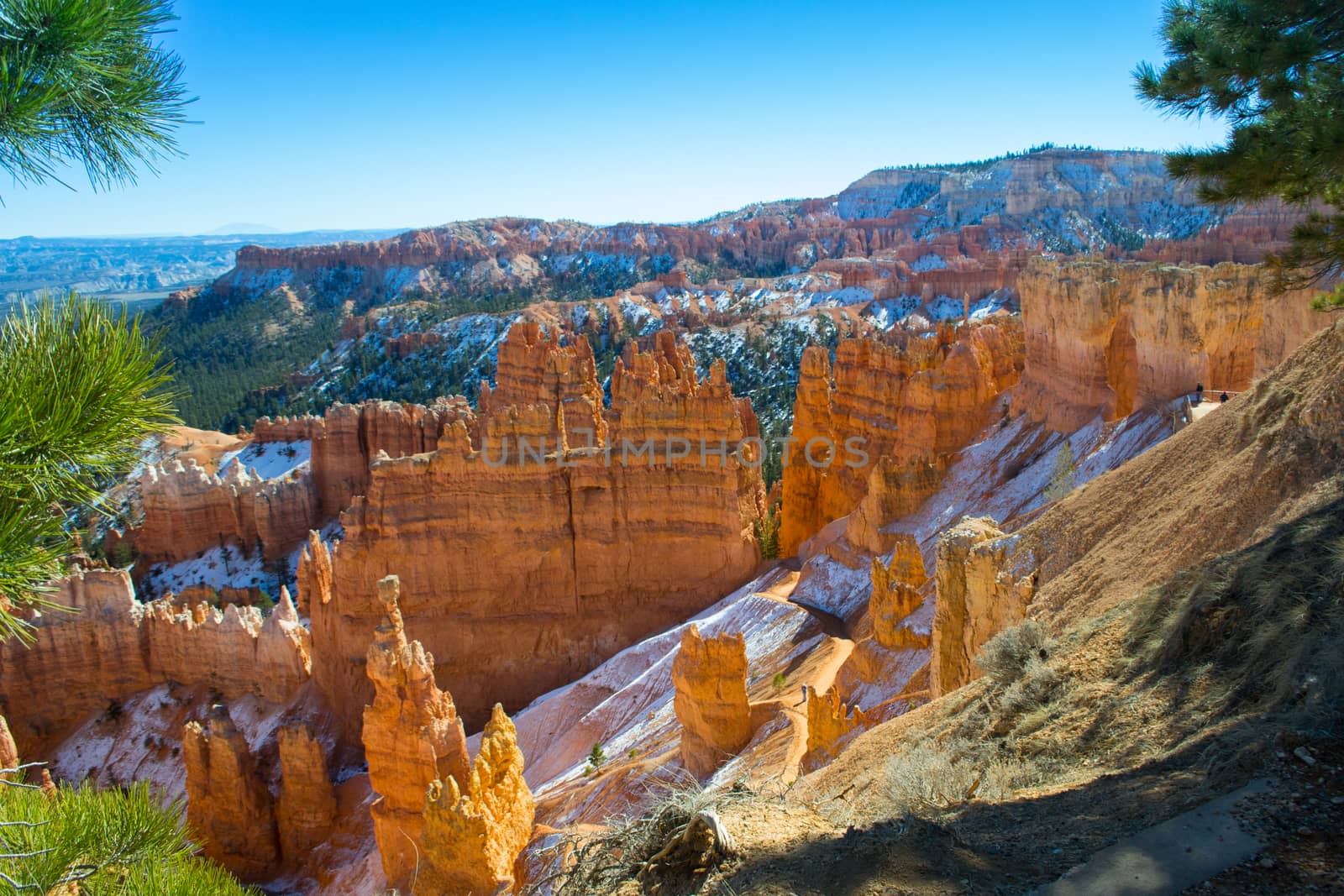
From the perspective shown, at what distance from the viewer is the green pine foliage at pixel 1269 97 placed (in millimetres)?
7391

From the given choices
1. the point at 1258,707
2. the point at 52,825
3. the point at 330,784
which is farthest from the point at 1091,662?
the point at 330,784

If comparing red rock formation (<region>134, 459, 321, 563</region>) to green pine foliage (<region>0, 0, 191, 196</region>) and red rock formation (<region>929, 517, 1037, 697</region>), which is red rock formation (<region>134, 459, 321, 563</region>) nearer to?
red rock formation (<region>929, 517, 1037, 697</region>)

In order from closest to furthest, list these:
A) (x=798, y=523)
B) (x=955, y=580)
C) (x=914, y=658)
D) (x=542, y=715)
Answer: (x=955, y=580), (x=914, y=658), (x=542, y=715), (x=798, y=523)

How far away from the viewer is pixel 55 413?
189 inches

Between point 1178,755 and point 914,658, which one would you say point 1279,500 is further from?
point 914,658

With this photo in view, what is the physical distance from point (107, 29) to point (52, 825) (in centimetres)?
469

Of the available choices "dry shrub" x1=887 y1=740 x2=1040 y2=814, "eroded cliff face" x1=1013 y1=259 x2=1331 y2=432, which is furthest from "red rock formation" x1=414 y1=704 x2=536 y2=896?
"eroded cliff face" x1=1013 y1=259 x2=1331 y2=432

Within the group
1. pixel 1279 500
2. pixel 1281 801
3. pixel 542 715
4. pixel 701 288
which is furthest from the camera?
pixel 701 288

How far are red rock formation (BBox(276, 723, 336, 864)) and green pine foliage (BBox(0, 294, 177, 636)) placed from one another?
17.3m

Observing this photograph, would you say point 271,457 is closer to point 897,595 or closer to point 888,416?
point 888,416

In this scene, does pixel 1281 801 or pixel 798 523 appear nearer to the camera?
pixel 1281 801

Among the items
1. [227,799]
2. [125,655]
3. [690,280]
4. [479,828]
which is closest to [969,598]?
[479,828]

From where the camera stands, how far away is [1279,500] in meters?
8.70

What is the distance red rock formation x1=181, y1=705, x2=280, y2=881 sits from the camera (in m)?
20.7
